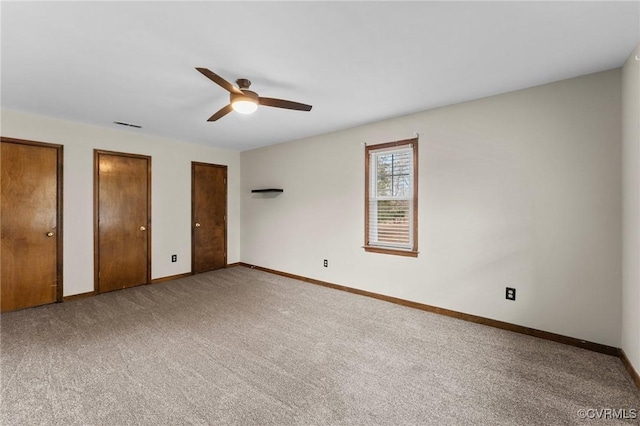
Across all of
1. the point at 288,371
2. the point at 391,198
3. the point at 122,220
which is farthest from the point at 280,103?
the point at 122,220

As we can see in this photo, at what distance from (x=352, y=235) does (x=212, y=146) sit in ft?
10.8

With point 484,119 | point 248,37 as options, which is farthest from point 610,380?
point 248,37

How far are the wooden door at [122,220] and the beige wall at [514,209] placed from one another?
3142 millimetres

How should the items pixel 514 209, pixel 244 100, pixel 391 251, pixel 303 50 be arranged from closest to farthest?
pixel 303 50, pixel 244 100, pixel 514 209, pixel 391 251

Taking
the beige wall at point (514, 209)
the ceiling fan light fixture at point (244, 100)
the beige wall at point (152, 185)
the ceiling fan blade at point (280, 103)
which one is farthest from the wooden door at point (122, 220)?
the beige wall at point (514, 209)

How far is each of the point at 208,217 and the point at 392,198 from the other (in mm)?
3543

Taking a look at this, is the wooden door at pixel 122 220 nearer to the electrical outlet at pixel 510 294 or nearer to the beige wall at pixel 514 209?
the beige wall at pixel 514 209

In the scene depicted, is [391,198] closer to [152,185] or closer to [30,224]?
[152,185]

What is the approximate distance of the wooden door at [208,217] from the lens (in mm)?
5152

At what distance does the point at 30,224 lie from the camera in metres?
3.49

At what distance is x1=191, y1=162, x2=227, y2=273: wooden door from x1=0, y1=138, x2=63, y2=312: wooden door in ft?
6.07

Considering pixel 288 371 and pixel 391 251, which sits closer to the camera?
pixel 288 371

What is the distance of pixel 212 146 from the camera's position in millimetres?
5367

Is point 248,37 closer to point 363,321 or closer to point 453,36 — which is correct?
point 453,36
